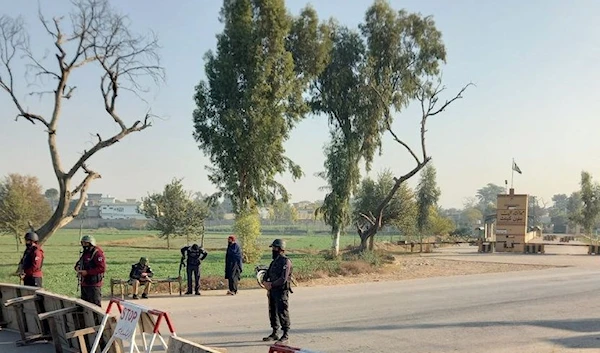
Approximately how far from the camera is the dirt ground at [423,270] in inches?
923

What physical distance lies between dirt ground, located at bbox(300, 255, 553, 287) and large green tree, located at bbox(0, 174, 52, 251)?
77.8 feet

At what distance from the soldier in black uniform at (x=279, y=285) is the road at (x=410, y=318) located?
453 mm

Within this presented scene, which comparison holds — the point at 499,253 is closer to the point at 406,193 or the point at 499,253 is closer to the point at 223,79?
the point at 406,193

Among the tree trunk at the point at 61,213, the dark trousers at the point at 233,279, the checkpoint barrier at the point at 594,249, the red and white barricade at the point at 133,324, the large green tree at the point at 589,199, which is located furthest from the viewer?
the large green tree at the point at 589,199

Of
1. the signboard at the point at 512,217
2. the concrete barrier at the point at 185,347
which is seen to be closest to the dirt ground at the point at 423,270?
the signboard at the point at 512,217

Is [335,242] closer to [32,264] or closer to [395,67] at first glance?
[395,67]

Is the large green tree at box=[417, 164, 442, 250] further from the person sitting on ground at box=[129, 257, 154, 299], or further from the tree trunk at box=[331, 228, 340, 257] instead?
the person sitting on ground at box=[129, 257, 154, 299]

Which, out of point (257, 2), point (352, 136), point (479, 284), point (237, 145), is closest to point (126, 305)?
point (479, 284)

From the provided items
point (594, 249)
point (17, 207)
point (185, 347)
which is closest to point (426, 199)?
point (594, 249)

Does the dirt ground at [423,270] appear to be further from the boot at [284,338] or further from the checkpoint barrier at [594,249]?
the checkpoint barrier at [594,249]

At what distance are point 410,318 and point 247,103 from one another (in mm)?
18429

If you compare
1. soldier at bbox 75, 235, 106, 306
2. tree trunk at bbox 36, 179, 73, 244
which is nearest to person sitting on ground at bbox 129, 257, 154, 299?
soldier at bbox 75, 235, 106, 306

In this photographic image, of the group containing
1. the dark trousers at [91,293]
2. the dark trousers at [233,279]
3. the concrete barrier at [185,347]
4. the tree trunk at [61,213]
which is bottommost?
the dark trousers at [233,279]

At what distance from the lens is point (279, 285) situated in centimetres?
1027
